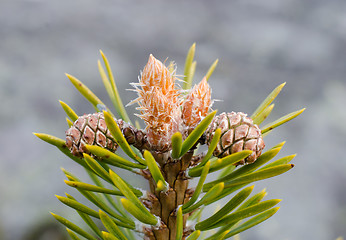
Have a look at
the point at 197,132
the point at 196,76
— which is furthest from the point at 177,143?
the point at 196,76

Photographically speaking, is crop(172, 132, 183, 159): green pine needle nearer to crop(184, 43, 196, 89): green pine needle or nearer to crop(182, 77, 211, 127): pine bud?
crop(182, 77, 211, 127): pine bud

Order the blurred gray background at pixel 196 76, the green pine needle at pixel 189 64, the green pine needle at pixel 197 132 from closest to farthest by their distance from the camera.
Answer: the green pine needle at pixel 197 132 → the green pine needle at pixel 189 64 → the blurred gray background at pixel 196 76

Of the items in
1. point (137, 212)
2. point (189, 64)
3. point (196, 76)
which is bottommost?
point (137, 212)

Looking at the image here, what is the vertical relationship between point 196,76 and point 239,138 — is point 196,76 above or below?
above

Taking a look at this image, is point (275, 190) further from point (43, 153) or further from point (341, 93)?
point (43, 153)

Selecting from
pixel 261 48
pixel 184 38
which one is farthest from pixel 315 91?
pixel 184 38

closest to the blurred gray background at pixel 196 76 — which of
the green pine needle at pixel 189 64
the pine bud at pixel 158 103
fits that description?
the green pine needle at pixel 189 64

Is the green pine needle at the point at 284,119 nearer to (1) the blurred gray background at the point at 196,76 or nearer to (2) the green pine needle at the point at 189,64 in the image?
(2) the green pine needle at the point at 189,64

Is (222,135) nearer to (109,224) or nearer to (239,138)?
(239,138)
